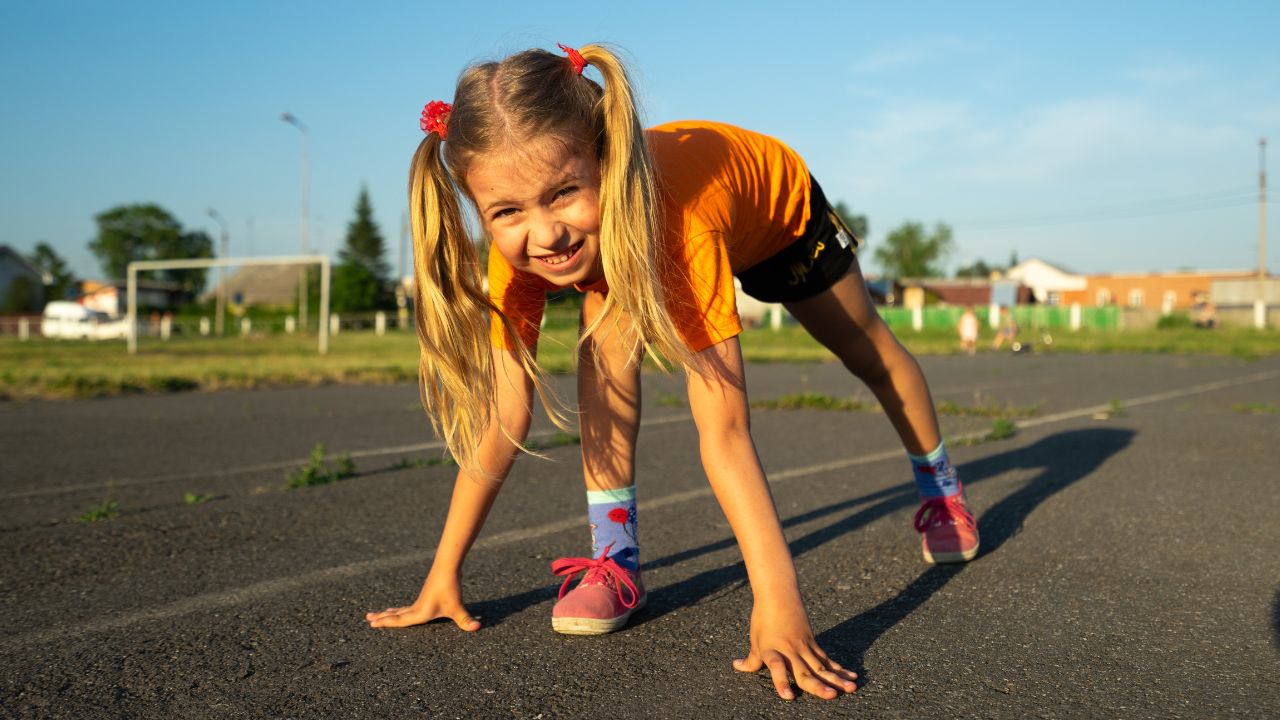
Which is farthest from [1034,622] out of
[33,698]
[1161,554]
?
[33,698]

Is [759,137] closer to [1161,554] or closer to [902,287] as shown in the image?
[1161,554]

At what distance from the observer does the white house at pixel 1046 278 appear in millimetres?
104375

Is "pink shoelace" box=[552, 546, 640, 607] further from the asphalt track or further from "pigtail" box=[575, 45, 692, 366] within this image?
"pigtail" box=[575, 45, 692, 366]

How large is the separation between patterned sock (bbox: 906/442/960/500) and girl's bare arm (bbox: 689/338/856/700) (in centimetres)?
120

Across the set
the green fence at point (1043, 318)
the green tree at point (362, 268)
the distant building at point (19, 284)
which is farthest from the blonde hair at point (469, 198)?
the distant building at point (19, 284)

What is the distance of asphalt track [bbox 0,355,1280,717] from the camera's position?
215 cm

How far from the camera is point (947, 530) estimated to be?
3.32 m

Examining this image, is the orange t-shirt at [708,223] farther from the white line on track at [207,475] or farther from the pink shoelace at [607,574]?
the white line on track at [207,475]

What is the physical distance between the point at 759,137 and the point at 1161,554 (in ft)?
6.42

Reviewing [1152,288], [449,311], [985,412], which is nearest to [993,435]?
[985,412]

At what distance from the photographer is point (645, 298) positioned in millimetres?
2230

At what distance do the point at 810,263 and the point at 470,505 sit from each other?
120cm

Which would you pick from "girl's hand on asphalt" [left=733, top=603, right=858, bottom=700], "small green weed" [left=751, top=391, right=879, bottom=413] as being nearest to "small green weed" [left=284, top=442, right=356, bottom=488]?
"girl's hand on asphalt" [left=733, top=603, right=858, bottom=700]

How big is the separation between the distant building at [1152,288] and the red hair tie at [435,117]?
94.1 metres
